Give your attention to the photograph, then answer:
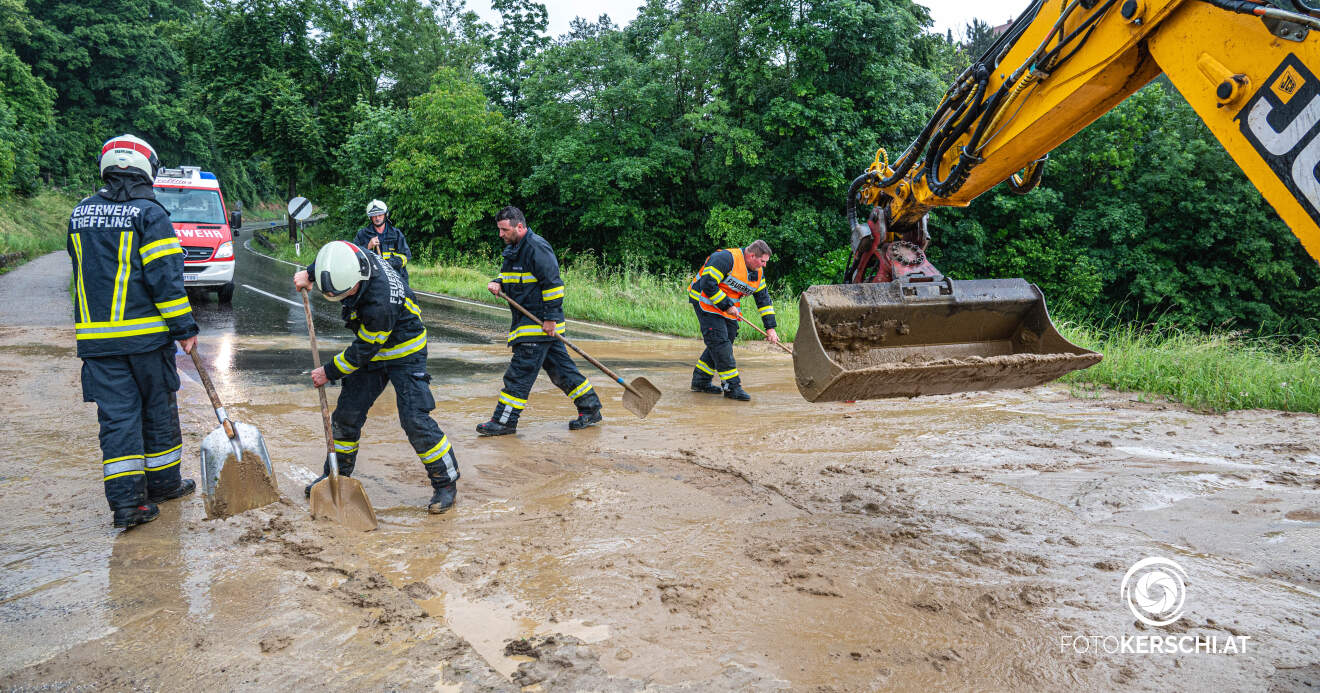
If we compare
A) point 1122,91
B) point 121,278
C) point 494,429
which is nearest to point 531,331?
point 494,429

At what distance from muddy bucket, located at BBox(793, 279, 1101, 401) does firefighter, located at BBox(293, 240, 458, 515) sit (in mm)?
2160

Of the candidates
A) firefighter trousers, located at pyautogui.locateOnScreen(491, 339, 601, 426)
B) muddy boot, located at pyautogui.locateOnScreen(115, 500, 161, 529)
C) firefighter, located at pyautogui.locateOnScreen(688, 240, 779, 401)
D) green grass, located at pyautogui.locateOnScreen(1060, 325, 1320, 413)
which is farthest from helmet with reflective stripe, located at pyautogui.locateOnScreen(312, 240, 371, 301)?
green grass, located at pyautogui.locateOnScreen(1060, 325, 1320, 413)

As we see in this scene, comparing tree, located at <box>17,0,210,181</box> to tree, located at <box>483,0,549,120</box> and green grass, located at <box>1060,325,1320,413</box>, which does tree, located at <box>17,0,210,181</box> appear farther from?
green grass, located at <box>1060,325,1320,413</box>

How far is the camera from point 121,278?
400cm

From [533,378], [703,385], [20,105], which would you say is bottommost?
[703,385]

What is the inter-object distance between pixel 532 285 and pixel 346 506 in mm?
2570

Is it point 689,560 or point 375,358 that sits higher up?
point 375,358

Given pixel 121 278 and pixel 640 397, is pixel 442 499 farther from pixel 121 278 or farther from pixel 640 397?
pixel 640 397

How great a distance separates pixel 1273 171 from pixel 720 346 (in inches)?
199

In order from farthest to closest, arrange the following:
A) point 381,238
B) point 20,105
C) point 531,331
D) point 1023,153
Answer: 1. point 20,105
2. point 381,238
3. point 531,331
4. point 1023,153

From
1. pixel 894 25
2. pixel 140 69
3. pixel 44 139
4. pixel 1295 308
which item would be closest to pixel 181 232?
pixel 894 25

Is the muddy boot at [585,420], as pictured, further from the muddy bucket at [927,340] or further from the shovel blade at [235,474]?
the shovel blade at [235,474]

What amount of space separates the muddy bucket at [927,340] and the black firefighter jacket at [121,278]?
349 cm

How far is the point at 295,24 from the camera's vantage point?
33.3 meters
